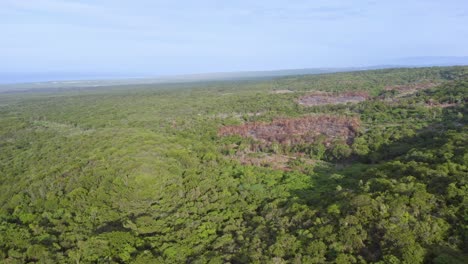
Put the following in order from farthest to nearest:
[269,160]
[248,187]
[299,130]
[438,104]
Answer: [438,104] < [299,130] < [269,160] < [248,187]

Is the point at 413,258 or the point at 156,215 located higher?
the point at 413,258

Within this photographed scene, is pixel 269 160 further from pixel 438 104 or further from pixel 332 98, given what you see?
pixel 332 98

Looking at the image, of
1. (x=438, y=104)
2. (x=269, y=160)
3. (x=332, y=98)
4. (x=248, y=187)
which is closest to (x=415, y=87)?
(x=332, y=98)

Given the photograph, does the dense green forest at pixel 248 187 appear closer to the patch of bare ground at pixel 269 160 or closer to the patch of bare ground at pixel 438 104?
the patch of bare ground at pixel 438 104

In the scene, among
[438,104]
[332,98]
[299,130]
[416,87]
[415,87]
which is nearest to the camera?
[299,130]

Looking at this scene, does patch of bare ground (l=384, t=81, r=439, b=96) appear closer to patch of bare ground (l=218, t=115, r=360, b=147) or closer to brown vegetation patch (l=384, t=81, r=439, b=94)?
brown vegetation patch (l=384, t=81, r=439, b=94)

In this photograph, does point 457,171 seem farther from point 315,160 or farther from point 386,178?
point 315,160

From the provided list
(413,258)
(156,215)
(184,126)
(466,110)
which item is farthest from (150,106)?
(413,258)
